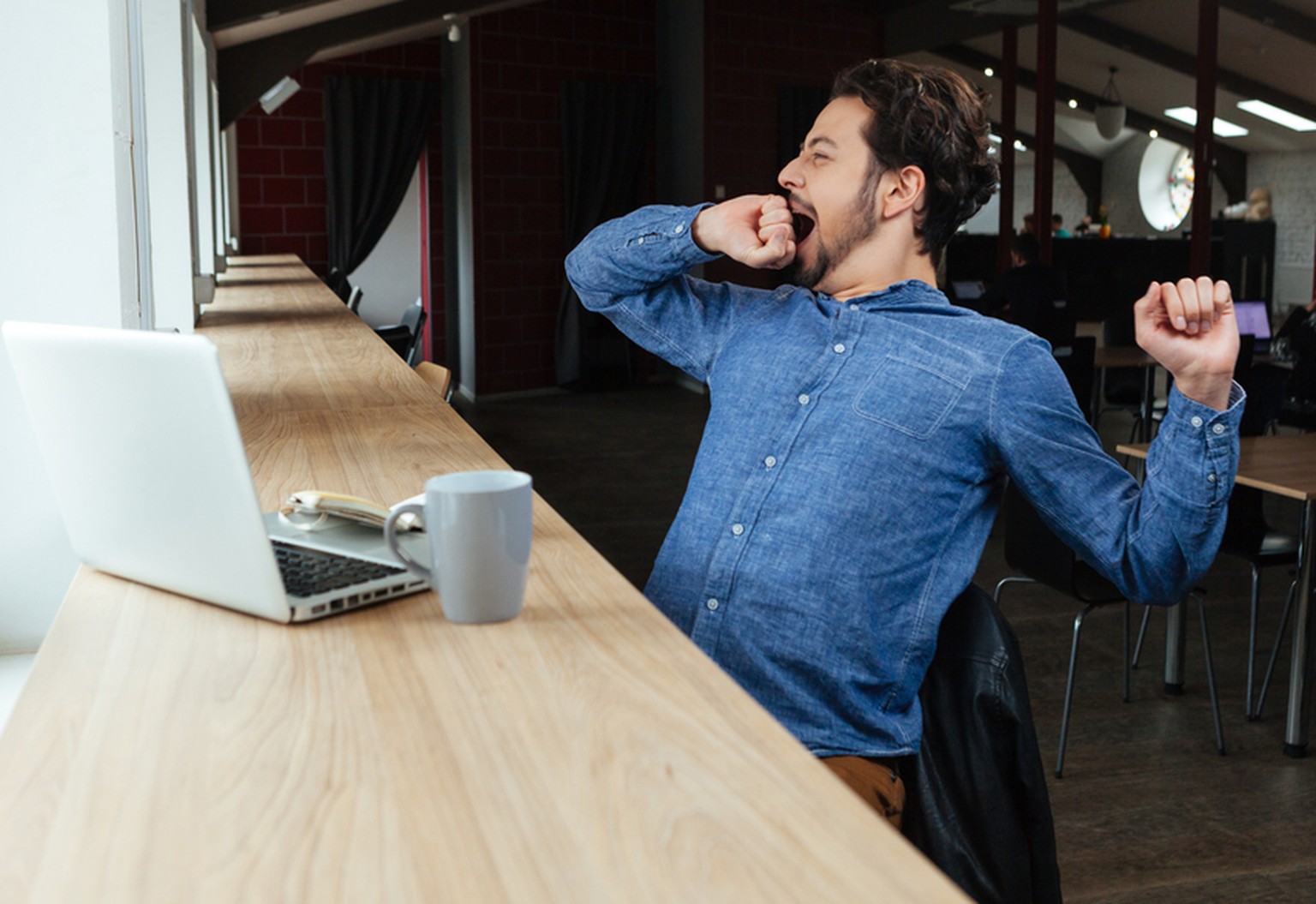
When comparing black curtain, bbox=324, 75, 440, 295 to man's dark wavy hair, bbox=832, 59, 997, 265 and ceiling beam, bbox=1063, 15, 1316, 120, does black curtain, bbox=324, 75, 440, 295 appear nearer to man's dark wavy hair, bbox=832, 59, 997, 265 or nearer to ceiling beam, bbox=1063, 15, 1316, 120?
ceiling beam, bbox=1063, 15, 1316, 120

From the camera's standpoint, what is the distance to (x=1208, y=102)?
784 cm

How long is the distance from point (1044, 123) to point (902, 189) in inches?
315

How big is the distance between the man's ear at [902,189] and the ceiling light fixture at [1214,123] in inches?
282

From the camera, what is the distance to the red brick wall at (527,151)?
9727 mm

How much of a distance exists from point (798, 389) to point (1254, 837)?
1877mm

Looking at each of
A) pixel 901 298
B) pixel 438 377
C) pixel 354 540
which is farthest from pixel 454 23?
pixel 354 540

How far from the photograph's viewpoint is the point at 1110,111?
414 inches

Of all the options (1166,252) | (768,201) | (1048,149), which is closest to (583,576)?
(768,201)

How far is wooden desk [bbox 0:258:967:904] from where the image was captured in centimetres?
66

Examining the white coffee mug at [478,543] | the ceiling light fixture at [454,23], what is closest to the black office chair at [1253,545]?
the white coffee mug at [478,543]

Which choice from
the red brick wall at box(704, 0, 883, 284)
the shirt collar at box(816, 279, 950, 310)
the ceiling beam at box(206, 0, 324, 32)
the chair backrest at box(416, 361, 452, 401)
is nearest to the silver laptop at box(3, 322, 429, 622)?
the shirt collar at box(816, 279, 950, 310)

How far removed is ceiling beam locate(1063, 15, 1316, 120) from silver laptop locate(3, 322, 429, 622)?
26.5ft

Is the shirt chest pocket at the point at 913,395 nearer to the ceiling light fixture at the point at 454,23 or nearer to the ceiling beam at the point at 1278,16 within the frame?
the ceiling light fixture at the point at 454,23

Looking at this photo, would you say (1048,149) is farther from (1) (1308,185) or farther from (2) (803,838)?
(2) (803,838)
